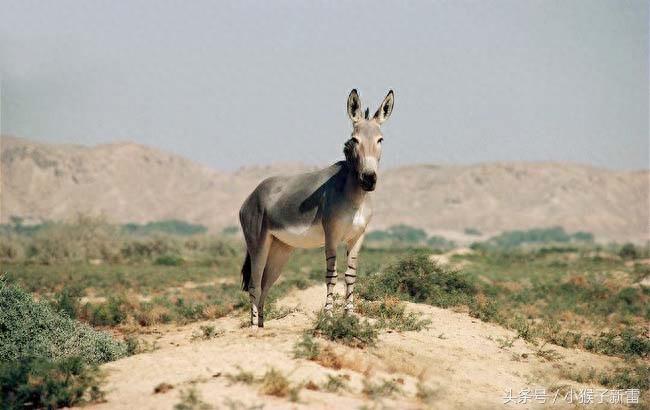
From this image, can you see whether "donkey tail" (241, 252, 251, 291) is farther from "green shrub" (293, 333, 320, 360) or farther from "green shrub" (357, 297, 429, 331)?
"green shrub" (293, 333, 320, 360)

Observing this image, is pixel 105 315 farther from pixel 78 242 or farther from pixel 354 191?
pixel 78 242

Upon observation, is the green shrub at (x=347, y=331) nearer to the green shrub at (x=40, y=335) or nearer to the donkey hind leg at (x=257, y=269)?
the donkey hind leg at (x=257, y=269)

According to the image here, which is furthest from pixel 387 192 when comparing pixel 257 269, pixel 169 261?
pixel 257 269

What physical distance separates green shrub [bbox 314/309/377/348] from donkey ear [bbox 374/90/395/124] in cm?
299

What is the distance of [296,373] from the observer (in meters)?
8.70

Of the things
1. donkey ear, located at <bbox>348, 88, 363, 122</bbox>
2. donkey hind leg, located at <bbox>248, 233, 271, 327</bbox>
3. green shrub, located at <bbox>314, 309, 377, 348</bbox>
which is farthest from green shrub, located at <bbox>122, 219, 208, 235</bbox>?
green shrub, located at <bbox>314, 309, 377, 348</bbox>

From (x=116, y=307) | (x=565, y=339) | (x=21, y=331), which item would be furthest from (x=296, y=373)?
(x=116, y=307)

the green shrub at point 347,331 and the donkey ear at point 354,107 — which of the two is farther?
the donkey ear at point 354,107

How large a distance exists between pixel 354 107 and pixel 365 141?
0.74 meters

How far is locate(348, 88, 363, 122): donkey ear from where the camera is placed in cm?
1080

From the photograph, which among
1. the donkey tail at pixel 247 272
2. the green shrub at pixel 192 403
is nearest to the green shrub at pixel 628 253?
the donkey tail at pixel 247 272

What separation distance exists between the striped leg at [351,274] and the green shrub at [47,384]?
12.6ft

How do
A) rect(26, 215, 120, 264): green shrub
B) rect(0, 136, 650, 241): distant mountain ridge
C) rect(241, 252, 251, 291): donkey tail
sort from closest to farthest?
rect(241, 252, 251, 291): donkey tail < rect(26, 215, 120, 264): green shrub < rect(0, 136, 650, 241): distant mountain ridge

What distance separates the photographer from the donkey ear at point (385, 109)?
10883 mm
